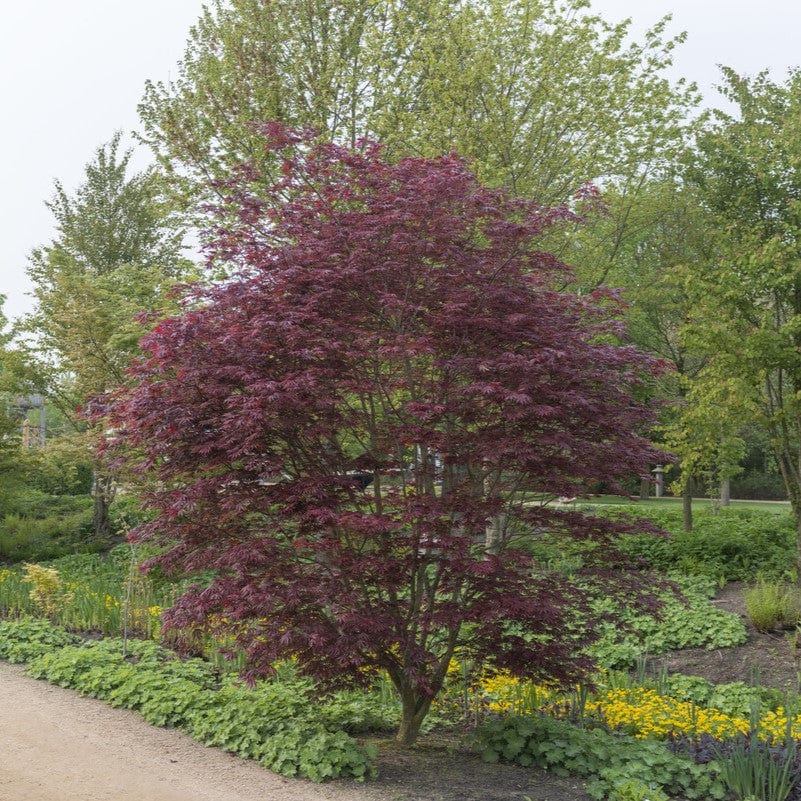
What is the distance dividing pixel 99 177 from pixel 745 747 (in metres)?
22.6

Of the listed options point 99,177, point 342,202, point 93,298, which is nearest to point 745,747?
point 342,202

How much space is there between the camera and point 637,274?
598 inches

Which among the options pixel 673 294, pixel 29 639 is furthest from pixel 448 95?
pixel 29 639

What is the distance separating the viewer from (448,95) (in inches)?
461

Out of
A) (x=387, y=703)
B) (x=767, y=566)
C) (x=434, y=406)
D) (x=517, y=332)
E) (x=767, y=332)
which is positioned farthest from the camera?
(x=767, y=566)

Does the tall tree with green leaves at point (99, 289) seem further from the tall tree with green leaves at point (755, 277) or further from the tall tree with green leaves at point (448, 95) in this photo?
the tall tree with green leaves at point (755, 277)

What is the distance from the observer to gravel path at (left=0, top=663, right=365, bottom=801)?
4750mm

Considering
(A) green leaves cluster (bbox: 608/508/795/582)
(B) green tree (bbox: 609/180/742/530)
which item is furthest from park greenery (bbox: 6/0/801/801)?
(A) green leaves cluster (bbox: 608/508/795/582)

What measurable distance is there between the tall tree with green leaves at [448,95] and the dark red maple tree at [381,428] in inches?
236

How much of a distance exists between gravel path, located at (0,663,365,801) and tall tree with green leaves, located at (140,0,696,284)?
7877mm

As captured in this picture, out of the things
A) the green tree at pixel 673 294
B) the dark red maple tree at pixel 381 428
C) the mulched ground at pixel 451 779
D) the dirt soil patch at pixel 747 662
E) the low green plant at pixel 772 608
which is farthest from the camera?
the green tree at pixel 673 294

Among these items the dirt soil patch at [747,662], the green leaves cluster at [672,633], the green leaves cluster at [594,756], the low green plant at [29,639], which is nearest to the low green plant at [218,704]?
the low green plant at [29,639]

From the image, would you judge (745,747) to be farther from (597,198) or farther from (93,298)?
(93,298)

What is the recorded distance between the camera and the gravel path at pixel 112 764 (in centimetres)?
475
